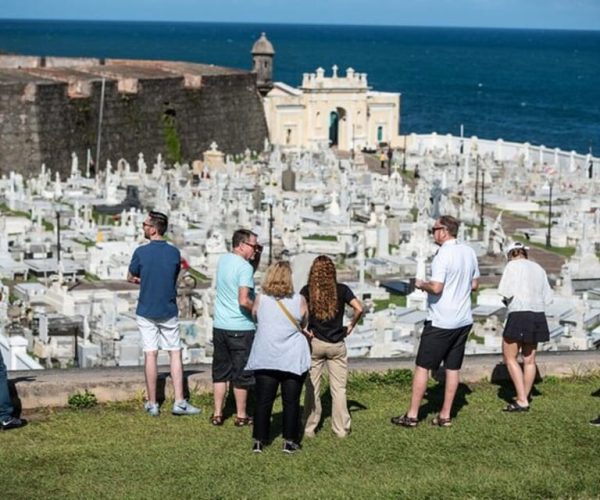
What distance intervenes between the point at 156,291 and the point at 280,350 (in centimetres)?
106

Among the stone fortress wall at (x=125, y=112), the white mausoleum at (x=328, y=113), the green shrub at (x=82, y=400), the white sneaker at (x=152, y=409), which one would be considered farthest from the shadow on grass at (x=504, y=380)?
the white mausoleum at (x=328, y=113)

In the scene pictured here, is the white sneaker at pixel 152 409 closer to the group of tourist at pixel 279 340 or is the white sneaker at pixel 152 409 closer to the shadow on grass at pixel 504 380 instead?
the group of tourist at pixel 279 340

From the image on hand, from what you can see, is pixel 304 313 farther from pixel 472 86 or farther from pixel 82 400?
pixel 472 86

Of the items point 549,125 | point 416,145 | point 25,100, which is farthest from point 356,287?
point 549,125

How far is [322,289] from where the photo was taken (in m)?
8.34

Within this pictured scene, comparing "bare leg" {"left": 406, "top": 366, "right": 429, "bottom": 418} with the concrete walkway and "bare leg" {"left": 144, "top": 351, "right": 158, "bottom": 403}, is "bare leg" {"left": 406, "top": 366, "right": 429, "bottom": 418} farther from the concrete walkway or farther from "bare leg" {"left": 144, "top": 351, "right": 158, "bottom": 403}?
"bare leg" {"left": 144, "top": 351, "right": 158, "bottom": 403}

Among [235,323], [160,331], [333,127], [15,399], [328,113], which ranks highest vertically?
[328,113]

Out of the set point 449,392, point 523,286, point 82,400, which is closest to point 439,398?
point 449,392

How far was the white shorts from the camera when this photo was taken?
891 centimetres

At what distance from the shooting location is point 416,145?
54.1 meters

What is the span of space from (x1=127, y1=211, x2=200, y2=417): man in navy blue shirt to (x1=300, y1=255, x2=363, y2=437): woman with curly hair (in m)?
Result: 0.85

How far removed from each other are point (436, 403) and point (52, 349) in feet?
30.8

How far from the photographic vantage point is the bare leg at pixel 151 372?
8.76 m

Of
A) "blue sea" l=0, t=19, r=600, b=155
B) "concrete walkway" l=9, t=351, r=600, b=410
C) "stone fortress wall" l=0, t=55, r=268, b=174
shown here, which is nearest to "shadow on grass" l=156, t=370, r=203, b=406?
"concrete walkway" l=9, t=351, r=600, b=410
